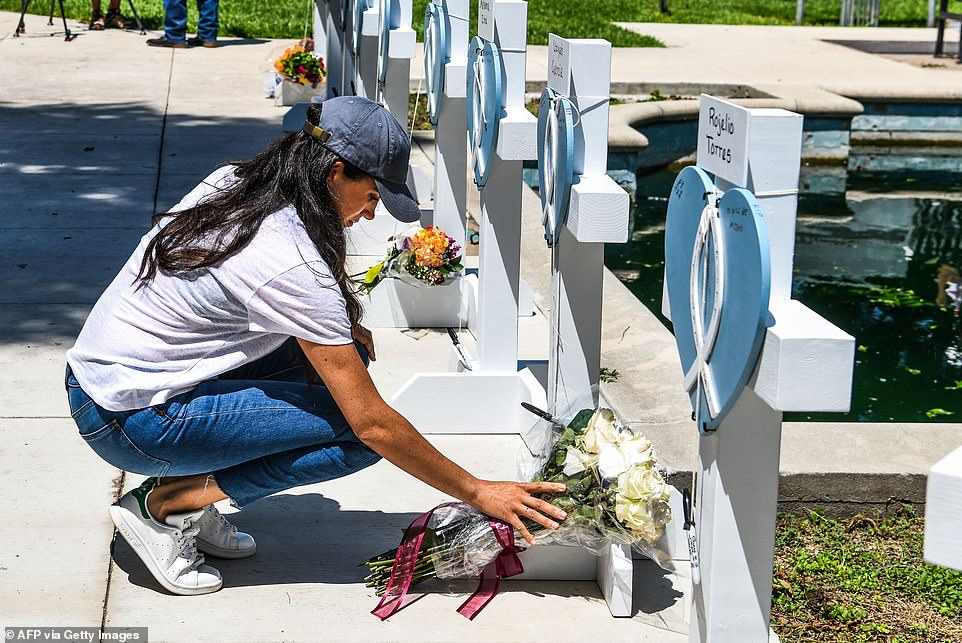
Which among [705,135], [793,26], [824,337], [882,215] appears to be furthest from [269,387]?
[793,26]

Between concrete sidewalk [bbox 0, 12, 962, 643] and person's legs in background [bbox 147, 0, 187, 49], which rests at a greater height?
person's legs in background [bbox 147, 0, 187, 49]

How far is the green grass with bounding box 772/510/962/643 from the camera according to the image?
9.71 feet

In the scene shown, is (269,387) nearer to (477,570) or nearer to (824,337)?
(477,570)

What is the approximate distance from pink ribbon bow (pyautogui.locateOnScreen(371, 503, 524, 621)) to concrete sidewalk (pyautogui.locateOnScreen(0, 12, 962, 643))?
1.3 inches

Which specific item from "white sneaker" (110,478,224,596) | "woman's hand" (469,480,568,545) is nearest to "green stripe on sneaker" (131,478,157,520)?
"white sneaker" (110,478,224,596)

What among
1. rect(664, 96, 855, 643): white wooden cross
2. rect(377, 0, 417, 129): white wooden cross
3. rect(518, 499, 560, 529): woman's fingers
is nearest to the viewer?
rect(664, 96, 855, 643): white wooden cross

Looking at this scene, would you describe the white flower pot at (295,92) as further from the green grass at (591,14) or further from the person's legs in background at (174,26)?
the person's legs in background at (174,26)

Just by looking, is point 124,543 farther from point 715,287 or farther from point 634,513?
point 715,287

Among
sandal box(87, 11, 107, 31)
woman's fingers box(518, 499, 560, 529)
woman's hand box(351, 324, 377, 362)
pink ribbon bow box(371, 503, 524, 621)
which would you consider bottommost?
pink ribbon bow box(371, 503, 524, 621)

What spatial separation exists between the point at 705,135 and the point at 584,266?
1021 millimetres

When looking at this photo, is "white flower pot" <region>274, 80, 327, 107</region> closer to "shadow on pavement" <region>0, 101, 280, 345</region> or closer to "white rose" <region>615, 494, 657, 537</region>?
"shadow on pavement" <region>0, 101, 280, 345</region>

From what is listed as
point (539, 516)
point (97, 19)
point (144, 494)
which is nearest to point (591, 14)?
point (97, 19)

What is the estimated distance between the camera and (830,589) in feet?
10.3

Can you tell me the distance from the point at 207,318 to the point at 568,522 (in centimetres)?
92
